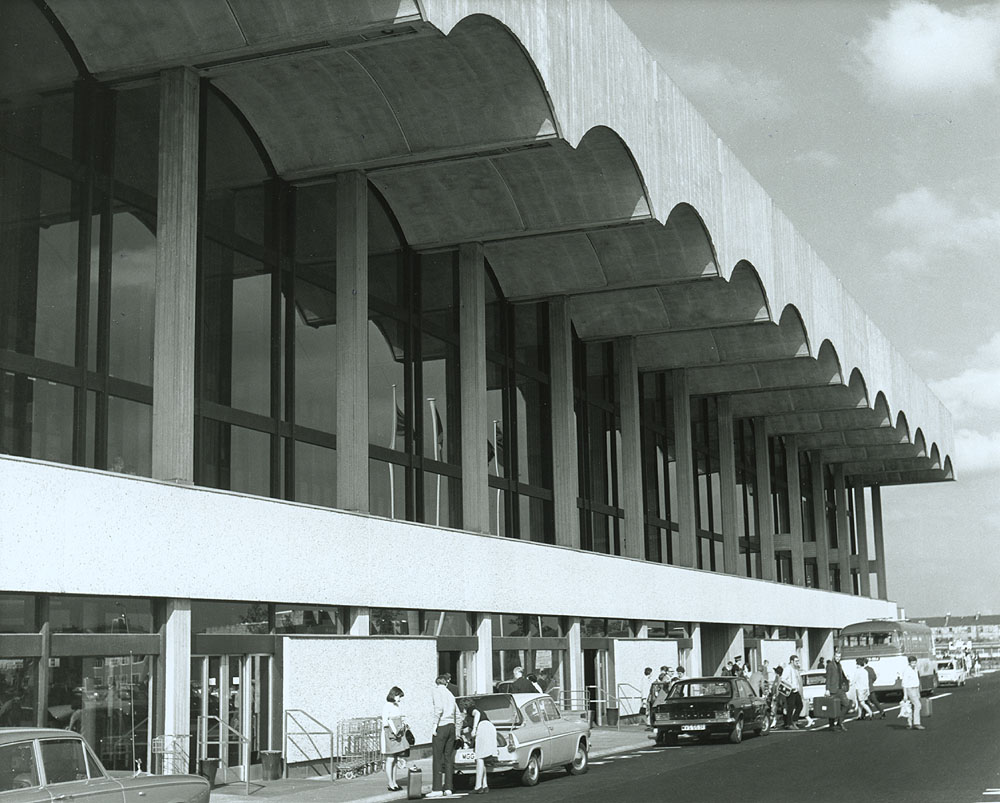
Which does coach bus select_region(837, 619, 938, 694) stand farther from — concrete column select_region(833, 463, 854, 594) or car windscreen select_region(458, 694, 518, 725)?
car windscreen select_region(458, 694, 518, 725)

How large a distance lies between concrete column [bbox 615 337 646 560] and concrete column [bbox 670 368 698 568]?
13.3 feet

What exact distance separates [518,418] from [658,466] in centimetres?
1280

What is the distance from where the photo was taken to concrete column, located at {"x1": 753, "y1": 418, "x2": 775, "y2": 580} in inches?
2188

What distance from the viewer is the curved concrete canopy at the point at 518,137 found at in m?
21.2

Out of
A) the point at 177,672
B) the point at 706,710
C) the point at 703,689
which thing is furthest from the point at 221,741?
the point at 703,689

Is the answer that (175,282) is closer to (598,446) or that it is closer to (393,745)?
(393,745)

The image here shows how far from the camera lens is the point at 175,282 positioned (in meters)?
21.2

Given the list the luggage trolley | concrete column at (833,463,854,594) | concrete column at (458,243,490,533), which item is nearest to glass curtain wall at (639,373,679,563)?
concrete column at (458,243,490,533)

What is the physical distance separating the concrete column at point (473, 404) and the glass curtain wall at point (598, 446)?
34.5 feet

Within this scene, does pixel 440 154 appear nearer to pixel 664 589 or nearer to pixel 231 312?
pixel 231 312

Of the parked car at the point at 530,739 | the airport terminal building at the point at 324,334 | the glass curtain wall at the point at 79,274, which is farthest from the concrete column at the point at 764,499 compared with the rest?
the glass curtain wall at the point at 79,274

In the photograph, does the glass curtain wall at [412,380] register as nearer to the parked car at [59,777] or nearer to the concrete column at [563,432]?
the concrete column at [563,432]

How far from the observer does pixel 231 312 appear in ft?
81.5

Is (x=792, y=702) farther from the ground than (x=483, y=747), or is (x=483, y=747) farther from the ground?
(x=483, y=747)
